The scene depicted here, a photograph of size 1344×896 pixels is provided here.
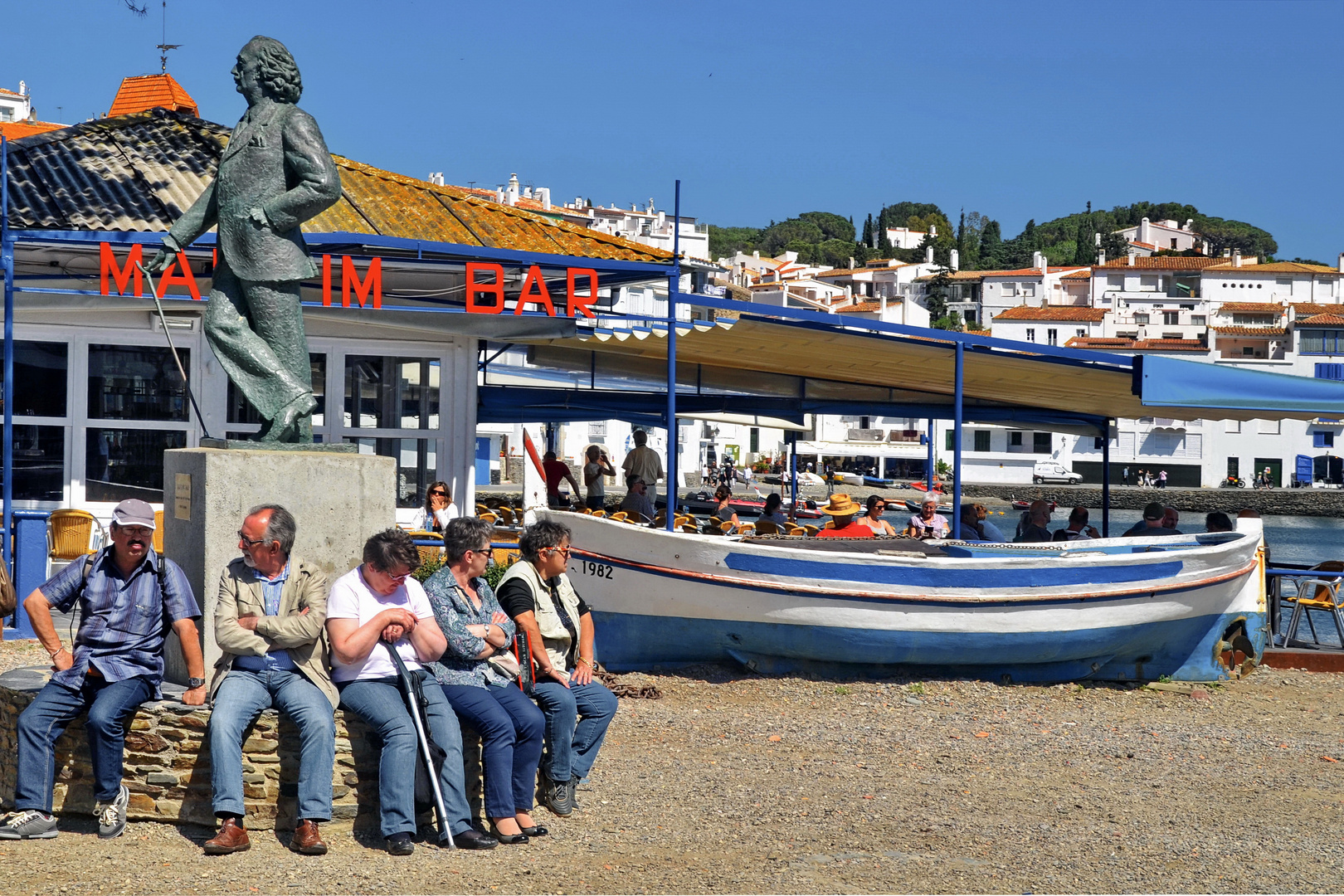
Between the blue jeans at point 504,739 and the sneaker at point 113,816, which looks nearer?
the sneaker at point 113,816

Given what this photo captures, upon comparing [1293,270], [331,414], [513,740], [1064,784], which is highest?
[1293,270]

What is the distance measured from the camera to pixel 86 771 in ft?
19.0

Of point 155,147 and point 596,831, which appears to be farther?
point 155,147

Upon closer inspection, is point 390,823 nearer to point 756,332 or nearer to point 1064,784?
point 1064,784

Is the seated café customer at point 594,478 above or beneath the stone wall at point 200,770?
above

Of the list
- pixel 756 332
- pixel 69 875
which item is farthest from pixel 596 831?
pixel 756 332

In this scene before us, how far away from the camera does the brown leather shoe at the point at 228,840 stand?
17.6ft

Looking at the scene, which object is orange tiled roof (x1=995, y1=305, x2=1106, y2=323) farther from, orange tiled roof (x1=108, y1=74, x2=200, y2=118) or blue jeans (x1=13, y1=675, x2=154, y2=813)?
blue jeans (x1=13, y1=675, x2=154, y2=813)

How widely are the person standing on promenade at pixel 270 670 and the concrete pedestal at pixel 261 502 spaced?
0.42 m

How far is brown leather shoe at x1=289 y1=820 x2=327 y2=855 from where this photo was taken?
544 centimetres

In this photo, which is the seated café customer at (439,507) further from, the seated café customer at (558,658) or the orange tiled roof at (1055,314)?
the orange tiled roof at (1055,314)

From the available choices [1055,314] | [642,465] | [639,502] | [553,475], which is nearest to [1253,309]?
[1055,314]

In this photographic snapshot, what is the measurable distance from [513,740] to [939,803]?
228cm

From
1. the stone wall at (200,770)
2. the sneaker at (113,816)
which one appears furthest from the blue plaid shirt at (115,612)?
the sneaker at (113,816)
